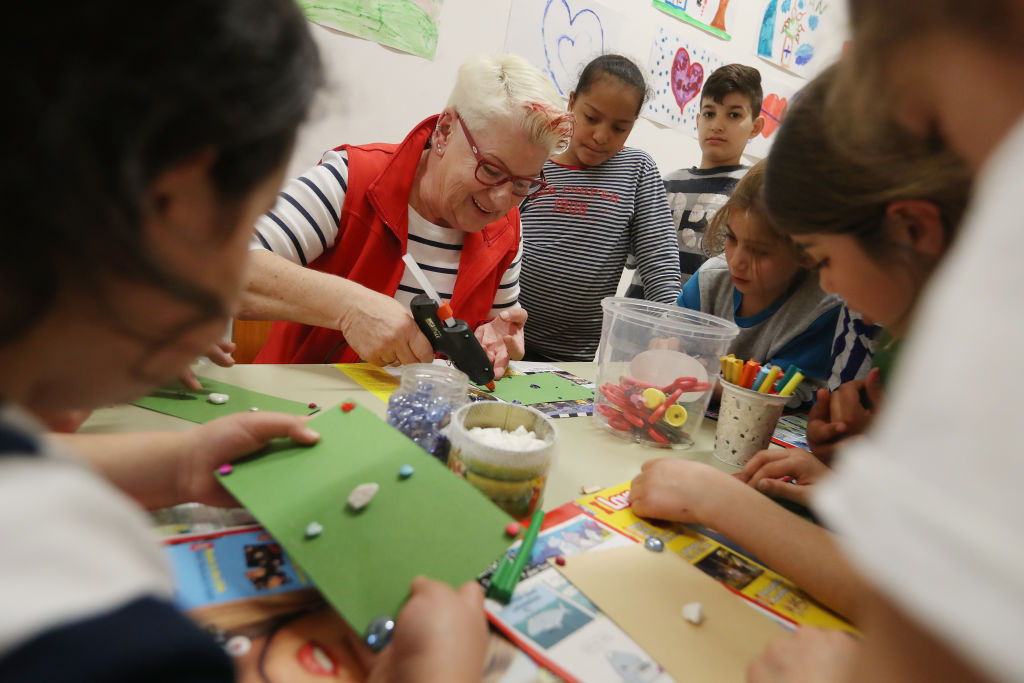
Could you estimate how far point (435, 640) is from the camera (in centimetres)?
35

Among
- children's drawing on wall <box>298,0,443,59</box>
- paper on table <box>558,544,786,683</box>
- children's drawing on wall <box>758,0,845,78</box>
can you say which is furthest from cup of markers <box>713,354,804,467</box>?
children's drawing on wall <box>758,0,845,78</box>

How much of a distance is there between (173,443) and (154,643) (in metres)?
0.38

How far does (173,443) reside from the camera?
0.51 meters

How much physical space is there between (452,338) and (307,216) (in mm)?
433

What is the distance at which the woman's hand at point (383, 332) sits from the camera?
3.04ft

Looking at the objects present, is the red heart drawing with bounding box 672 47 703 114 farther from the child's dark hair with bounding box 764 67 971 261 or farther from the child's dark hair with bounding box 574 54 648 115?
the child's dark hair with bounding box 764 67 971 261

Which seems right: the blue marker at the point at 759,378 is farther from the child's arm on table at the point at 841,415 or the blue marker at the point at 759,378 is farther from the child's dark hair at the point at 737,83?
the child's dark hair at the point at 737,83

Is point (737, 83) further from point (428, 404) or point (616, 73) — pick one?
point (428, 404)

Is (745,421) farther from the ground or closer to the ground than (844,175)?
closer to the ground

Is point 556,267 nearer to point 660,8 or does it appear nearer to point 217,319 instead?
point 660,8

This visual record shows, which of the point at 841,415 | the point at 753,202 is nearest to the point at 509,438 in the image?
the point at 841,415

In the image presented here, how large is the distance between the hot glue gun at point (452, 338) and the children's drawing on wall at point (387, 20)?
1.05 m

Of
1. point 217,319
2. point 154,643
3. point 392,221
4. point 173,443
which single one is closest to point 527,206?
point 392,221

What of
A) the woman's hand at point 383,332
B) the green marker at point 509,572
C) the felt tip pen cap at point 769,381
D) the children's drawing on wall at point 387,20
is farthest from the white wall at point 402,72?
the green marker at point 509,572
